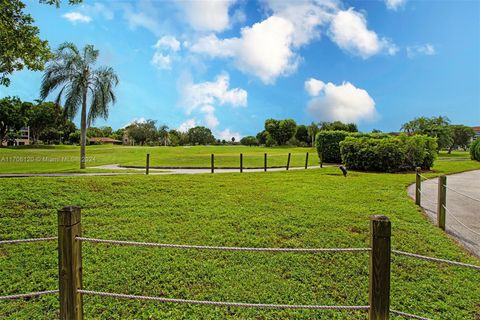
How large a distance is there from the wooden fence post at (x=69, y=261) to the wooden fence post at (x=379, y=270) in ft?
8.31

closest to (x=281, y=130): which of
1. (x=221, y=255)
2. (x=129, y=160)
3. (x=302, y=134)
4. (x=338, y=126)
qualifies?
(x=302, y=134)

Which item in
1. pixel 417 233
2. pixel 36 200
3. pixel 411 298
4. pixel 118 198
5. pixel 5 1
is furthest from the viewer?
pixel 5 1

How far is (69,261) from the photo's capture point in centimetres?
259

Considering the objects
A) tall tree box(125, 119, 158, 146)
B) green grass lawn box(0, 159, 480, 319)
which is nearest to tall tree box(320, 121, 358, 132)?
tall tree box(125, 119, 158, 146)

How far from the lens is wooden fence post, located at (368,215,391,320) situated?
2.49m

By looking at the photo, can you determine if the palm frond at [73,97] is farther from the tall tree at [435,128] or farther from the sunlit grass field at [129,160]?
the tall tree at [435,128]

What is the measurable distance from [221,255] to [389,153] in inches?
537

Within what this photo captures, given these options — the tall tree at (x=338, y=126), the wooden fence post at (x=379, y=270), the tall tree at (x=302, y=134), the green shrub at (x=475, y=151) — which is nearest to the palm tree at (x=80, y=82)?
the wooden fence post at (x=379, y=270)

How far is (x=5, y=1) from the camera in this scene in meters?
8.13

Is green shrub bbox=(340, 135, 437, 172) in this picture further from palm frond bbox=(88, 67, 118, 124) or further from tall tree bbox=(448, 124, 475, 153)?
tall tree bbox=(448, 124, 475, 153)

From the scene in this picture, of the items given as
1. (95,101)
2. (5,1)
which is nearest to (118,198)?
(5,1)

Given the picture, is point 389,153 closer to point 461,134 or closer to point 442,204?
point 442,204

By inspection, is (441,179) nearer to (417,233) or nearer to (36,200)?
(417,233)

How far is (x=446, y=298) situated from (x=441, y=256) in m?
1.19
